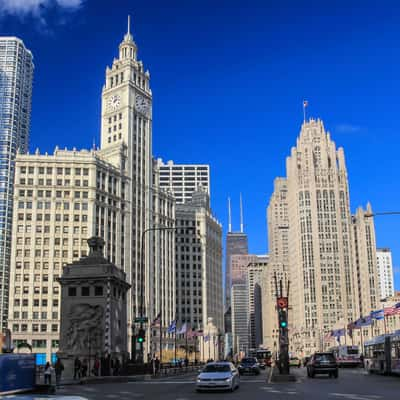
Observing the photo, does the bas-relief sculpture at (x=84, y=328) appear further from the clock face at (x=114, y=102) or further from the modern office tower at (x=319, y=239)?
the modern office tower at (x=319, y=239)

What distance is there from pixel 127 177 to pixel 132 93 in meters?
21.8

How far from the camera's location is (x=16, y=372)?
756 inches

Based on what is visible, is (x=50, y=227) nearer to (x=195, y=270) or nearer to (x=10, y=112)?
(x=195, y=270)

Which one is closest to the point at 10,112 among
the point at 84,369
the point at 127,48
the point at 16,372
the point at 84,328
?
the point at 127,48

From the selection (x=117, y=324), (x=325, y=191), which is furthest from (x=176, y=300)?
(x=117, y=324)

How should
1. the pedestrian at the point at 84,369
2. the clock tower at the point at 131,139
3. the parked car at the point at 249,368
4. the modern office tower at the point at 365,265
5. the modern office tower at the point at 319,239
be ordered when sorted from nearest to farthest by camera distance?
1. the pedestrian at the point at 84,369
2. the parked car at the point at 249,368
3. the clock tower at the point at 131,139
4. the modern office tower at the point at 319,239
5. the modern office tower at the point at 365,265

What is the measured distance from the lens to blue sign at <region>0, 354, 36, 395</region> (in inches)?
723

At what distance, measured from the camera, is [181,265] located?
167m

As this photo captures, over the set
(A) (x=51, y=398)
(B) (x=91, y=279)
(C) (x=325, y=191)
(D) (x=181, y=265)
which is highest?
(C) (x=325, y=191)

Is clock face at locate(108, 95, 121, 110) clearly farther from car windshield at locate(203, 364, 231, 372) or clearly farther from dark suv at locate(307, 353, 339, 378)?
car windshield at locate(203, 364, 231, 372)

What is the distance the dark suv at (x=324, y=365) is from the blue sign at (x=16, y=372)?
27060 millimetres

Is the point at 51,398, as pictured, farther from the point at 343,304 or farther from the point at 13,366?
the point at 343,304

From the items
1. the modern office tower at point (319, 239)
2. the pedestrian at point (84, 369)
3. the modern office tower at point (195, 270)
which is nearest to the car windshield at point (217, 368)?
the pedestrian at point (84, 369)

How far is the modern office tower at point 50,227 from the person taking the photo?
387 feet
